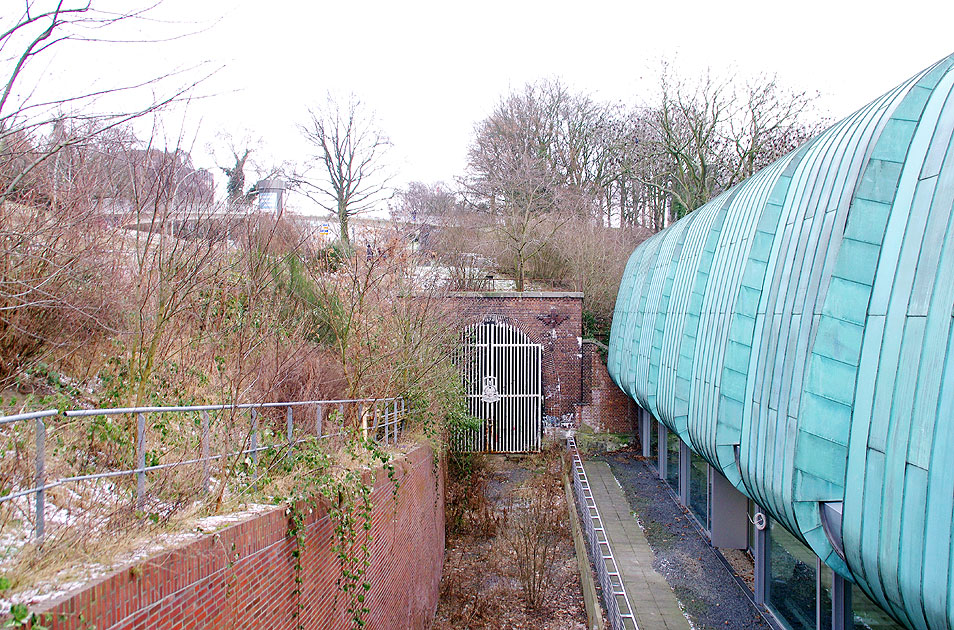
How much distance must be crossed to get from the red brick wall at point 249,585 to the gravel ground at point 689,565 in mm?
4638

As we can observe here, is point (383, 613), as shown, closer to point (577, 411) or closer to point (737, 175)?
point (577, 411)

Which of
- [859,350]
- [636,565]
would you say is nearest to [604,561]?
[636,565]

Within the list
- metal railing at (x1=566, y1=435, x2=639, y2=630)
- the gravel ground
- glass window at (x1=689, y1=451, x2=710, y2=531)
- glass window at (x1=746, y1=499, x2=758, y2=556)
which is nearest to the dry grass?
metal railing at (x1=566, y1=435, x2=639, y2=630)

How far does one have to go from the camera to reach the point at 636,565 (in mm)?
11609

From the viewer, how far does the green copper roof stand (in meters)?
3.93

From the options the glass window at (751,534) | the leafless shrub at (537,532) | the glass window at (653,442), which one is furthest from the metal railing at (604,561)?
the glass window at (653,442)

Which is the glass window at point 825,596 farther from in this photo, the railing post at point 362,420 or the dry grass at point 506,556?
the railing post at point 362,420

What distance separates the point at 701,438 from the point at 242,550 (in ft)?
22.7

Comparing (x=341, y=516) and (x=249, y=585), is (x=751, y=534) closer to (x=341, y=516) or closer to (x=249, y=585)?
(x=341, y=516)

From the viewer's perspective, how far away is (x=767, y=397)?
6.77 m

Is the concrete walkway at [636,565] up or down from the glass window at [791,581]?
down

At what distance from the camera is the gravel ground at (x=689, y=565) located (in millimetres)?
9492

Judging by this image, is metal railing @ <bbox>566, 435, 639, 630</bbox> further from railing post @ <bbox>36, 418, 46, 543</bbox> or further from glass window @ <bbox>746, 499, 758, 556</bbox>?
railing post @ <bbox>36, 418, 46, 543</bbox>

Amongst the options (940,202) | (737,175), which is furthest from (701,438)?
(737,175)
